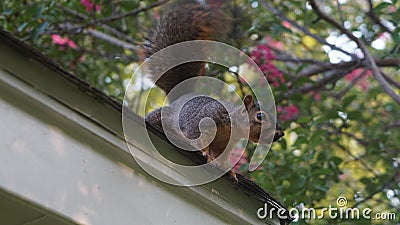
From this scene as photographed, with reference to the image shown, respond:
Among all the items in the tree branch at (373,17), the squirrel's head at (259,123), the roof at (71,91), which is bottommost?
the roof at (71,91)

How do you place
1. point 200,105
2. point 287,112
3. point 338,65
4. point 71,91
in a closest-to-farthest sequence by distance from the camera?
point 71,91 < point 200,105 < point 338,65 < point 287,112

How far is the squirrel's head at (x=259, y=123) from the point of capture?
284 cm

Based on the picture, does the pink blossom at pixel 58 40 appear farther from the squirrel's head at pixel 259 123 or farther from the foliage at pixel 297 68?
the squirrel's head at pixel 259 123

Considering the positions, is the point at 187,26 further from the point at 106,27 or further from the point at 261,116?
the point at 106,27

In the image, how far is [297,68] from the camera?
4.01 metres

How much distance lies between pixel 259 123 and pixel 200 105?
0.25 meters

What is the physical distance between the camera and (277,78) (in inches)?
147

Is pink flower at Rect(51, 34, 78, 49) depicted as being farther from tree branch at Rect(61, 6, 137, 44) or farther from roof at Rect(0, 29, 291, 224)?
roof at Rect(0, 29, 291, 224)

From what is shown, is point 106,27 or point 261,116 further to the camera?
point 106,27

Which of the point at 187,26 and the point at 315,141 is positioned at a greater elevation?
the point at 187,26

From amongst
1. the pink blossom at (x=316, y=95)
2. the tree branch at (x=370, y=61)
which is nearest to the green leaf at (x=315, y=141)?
the tree branch at (x=370, y=61)

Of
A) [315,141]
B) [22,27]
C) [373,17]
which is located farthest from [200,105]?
[373,17]

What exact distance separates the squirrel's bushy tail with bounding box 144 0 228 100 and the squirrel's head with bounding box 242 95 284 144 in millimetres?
283

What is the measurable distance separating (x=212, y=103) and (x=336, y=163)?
770 mm
